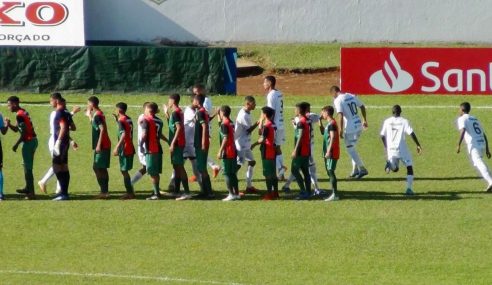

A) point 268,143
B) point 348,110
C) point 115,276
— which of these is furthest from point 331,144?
point 115,276

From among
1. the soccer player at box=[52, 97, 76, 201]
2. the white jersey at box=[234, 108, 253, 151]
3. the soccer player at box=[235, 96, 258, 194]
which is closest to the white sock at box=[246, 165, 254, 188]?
the soccer player at box=[235, 96, 258, 194]

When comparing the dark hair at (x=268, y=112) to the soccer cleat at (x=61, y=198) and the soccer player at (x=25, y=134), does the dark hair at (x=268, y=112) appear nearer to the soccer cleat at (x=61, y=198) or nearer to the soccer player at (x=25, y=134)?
the soccer cleat at (x=61, y=198)

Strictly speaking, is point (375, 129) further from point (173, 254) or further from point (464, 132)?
point (173, 254)

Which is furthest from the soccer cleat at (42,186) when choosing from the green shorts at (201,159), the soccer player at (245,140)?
the soccer player at (245,140)

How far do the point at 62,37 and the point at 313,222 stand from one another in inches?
841

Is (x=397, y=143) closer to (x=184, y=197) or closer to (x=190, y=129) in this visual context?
(x=190, y=129)

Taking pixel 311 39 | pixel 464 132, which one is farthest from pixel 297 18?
pixel 464 132

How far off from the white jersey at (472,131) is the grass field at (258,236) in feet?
3.03

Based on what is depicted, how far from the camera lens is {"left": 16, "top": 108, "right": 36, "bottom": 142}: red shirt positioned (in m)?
22.1

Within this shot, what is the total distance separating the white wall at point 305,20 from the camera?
1827 inches

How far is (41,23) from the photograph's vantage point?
131 feet

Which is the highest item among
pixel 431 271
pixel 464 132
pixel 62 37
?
pixel 62 37

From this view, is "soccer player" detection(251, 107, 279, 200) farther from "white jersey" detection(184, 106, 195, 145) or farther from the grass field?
"white jersey" detection(184, 106, 195, 145)

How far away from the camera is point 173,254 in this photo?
737 inches
